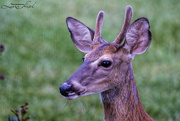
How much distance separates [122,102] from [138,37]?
536 millimetres

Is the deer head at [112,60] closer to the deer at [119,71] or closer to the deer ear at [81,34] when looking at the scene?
the deer at [119,71]

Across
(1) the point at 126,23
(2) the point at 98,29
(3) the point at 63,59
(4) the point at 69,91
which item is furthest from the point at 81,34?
(3) the point at 63,59

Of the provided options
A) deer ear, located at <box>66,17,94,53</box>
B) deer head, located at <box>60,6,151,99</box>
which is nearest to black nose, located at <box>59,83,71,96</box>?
deer head, located at <box>60,6,151,99</box>

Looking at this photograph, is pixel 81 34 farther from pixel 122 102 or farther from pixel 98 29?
pixel 122 102

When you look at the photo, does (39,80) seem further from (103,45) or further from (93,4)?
(103,45)

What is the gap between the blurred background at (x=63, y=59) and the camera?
546cm

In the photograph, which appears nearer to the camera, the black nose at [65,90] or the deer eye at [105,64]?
the black nose at [65,90]

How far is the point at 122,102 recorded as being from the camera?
3.24 m

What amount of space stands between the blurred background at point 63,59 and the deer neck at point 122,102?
1.71 metres

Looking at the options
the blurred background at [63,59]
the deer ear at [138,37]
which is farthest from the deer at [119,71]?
the blurred background at [63,59]

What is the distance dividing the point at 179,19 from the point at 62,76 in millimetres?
2828

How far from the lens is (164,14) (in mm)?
7949

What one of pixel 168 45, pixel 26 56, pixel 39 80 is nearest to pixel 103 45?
pixel 39 80

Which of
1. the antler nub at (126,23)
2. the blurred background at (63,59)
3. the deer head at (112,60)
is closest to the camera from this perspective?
the deer head at (112,60)
